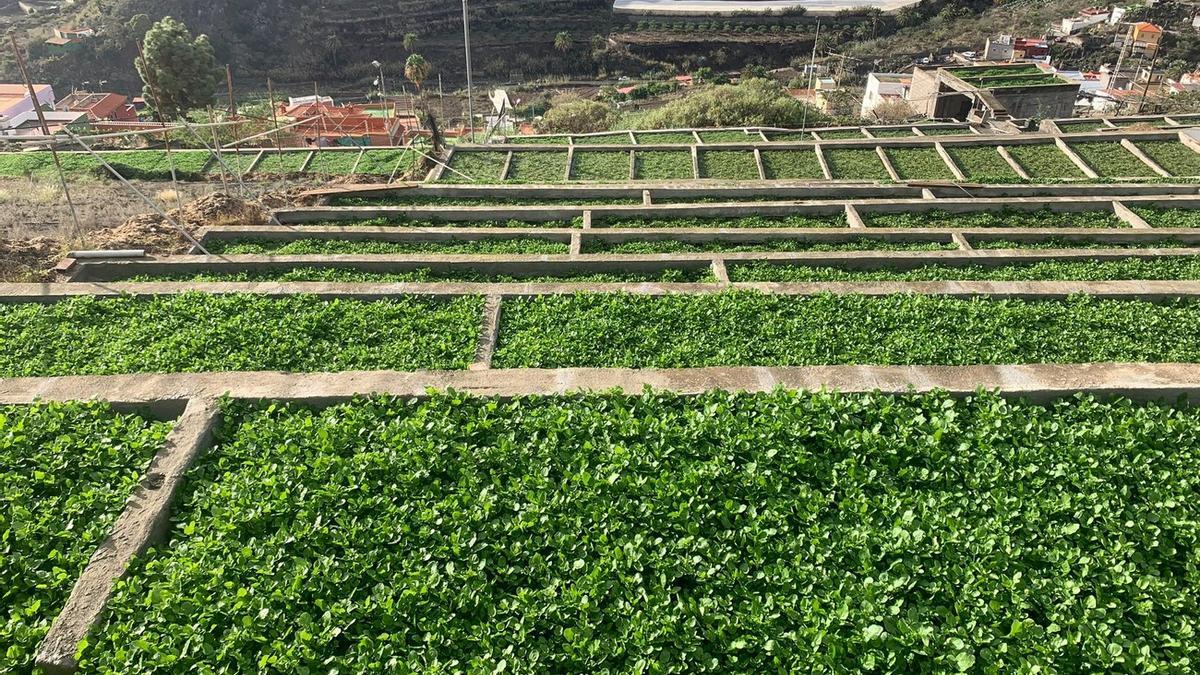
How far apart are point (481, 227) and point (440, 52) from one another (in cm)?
4338

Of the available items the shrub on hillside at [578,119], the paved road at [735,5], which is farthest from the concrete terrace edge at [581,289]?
the paved road at [735,5]

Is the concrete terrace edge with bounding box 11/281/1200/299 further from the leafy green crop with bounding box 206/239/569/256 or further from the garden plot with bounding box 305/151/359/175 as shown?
the garden plot with bounding box 305/151/359/175

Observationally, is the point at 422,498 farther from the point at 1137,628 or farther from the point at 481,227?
the point at 481,227

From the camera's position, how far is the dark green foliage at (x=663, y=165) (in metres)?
14.5

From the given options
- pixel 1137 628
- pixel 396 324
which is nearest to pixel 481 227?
pixel 396 324

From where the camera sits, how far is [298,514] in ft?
13.5

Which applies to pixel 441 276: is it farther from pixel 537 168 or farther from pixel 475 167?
pixel 475 167

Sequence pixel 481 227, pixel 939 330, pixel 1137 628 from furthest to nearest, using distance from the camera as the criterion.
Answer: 1. pixel 481 227
2. pixel 939 330
3. pixel 1137 628

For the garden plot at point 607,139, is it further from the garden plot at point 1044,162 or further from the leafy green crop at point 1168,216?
the leafy green crop at point 1168,216

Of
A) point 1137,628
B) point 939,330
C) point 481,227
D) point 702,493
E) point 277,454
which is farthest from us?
point 481,227

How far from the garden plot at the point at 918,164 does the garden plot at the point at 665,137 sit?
4.91 metres

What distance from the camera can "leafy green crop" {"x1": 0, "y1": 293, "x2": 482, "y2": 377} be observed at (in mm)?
6020

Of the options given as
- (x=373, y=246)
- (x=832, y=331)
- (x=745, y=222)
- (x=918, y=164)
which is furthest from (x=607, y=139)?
(x=832, y=331)

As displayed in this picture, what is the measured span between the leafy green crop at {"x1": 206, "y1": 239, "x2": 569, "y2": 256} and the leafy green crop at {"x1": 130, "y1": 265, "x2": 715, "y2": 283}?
1.08 meters
